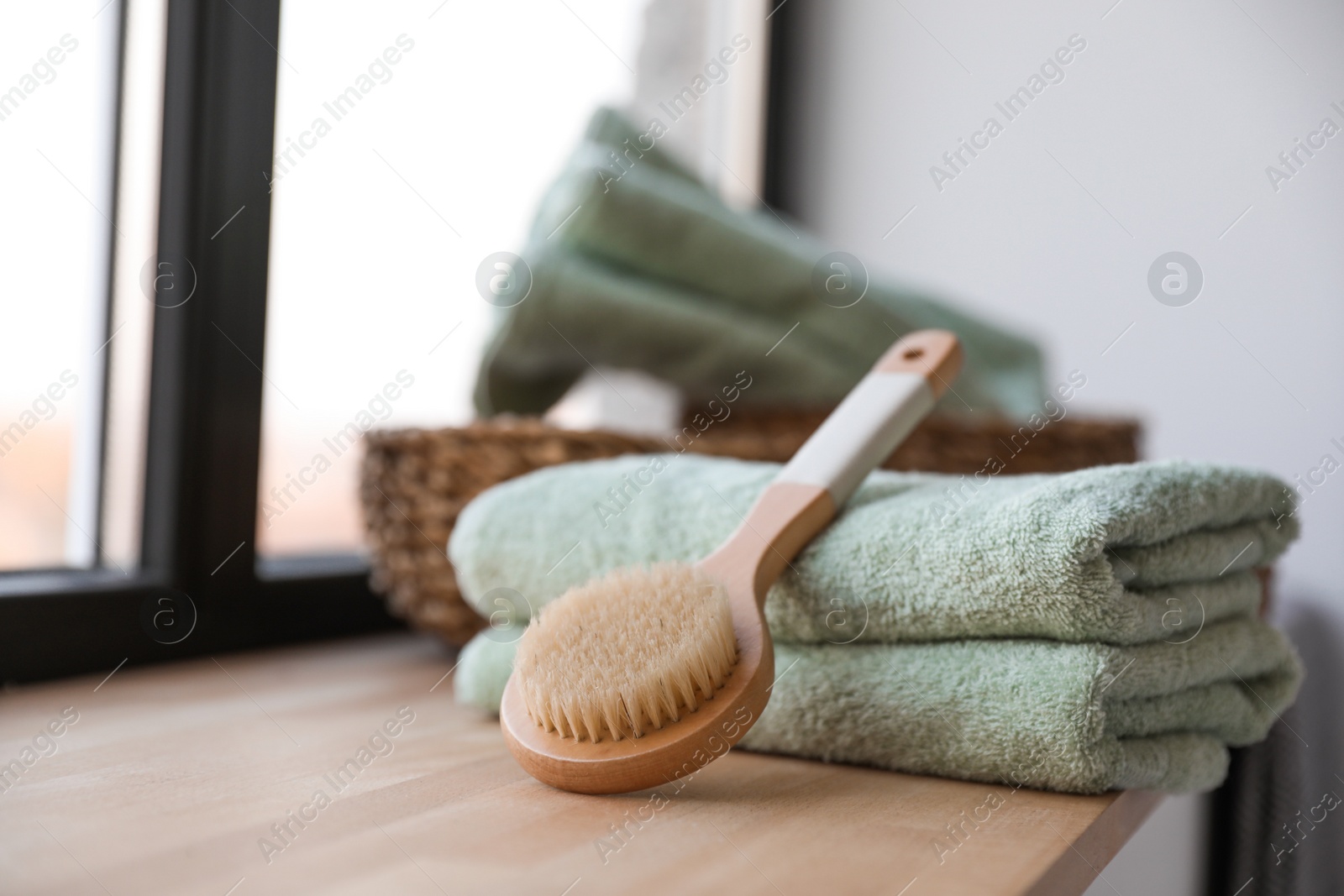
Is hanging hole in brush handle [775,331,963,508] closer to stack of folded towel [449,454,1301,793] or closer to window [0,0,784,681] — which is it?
stack of folded towel [449,454,1301,793]

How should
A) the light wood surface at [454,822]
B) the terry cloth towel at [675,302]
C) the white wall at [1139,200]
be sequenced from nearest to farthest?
1. the light wood surface at [454,822]
2. the terry cloth towel at [675,302]
3. the white wall at [1139,200]

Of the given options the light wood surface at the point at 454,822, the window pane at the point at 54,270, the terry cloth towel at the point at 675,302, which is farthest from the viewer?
the terry cloth towel at the point at 675,302

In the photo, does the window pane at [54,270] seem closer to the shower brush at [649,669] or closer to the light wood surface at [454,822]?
the light wood surface at [454,822]

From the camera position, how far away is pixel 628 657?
15.9 inches

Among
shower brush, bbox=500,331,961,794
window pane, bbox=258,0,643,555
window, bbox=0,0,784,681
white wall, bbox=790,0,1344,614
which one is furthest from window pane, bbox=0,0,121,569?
white wall, bbox=790,0,1344,614

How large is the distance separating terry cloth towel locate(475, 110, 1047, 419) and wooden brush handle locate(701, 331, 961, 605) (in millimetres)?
261

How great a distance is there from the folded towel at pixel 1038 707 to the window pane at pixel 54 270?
1.44 ft

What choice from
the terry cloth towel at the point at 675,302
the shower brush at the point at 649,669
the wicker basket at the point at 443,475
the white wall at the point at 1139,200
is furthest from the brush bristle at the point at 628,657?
the white wall at the point at 1139,200

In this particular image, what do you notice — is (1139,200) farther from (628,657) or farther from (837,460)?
(628,657)

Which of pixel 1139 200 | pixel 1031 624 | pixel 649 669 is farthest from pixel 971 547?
pixel 1139 200

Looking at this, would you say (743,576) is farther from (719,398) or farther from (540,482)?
(719,398)

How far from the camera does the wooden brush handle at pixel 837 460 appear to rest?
476mm

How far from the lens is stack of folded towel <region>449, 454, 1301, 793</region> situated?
1.40 ft

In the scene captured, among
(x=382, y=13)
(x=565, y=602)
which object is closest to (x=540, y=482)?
(x=565, y=602)
